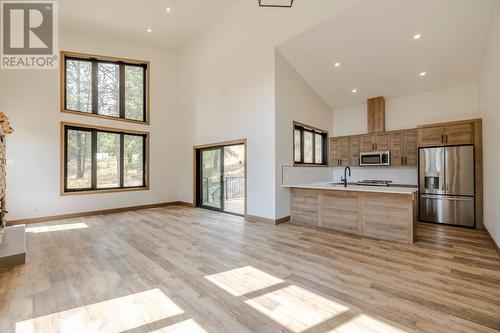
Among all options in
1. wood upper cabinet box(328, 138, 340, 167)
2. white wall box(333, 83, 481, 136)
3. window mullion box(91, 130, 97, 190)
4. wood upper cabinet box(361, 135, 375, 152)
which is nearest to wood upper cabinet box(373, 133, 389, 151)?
wood upper cabinet box(361, 135, 375, 152)

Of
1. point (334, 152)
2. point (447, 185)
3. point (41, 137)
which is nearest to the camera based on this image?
point (447, 185)

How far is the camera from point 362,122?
6.60 metres

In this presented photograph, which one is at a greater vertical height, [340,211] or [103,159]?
[103,159]

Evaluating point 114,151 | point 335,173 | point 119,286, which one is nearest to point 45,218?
point 114,151

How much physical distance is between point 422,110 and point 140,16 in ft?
24.4

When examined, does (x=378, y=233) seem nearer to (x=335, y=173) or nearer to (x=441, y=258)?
(x=441, y=258)

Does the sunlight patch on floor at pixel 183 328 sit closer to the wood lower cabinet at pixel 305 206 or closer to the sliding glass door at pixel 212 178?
the wood lower cabinet at pixel 305 206

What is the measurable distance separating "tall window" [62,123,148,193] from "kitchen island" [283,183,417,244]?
4794mm

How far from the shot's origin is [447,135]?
4859mm

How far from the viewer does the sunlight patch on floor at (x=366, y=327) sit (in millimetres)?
1727

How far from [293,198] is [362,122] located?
3.31 meters

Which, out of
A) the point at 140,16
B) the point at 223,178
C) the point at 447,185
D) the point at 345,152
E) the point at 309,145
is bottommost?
the point at 447,185

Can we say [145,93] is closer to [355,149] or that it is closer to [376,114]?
[355,149]

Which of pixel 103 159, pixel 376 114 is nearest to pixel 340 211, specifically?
pixel 376 114
